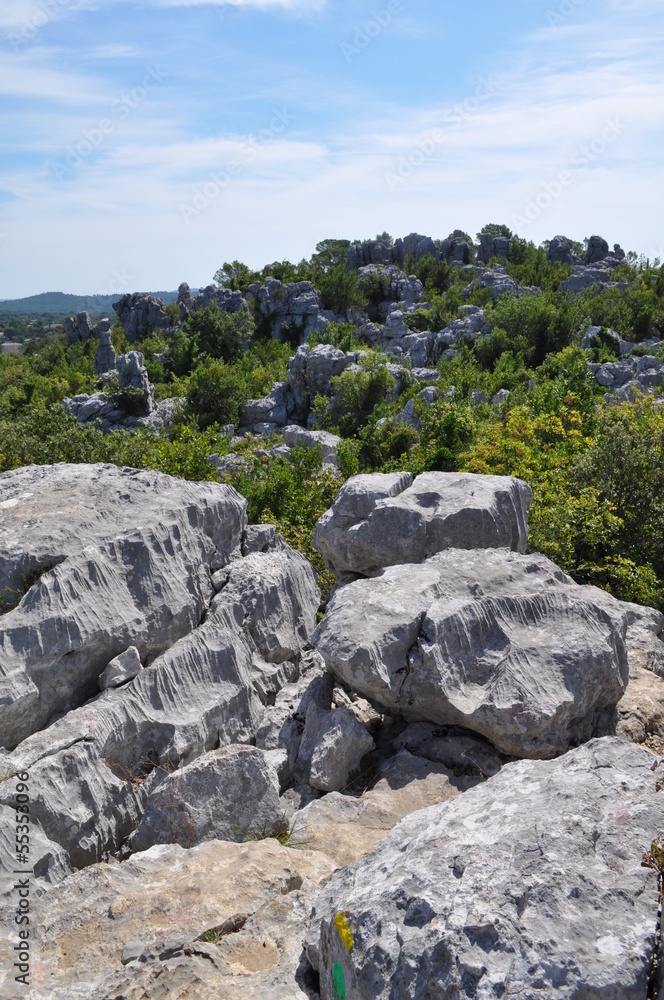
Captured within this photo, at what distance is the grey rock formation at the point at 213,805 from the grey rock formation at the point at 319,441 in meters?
16.5

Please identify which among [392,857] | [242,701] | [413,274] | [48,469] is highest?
[413,274]

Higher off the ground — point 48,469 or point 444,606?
point 48,469

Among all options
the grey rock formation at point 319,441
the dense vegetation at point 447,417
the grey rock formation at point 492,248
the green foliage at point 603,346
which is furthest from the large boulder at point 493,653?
the grey rock formation at point 492,248

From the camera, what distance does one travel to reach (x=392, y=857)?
4527 millimetres

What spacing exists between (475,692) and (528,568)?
1794 mm

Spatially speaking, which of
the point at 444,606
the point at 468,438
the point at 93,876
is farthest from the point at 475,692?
the point at 468,438

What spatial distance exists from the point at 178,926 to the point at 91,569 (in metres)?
4.24

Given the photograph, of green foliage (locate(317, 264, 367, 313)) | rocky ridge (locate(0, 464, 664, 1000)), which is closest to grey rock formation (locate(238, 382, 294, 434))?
green foliage (locate(317, 264, 367, 313))

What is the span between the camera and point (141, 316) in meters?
61.4

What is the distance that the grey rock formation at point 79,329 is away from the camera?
6322cm

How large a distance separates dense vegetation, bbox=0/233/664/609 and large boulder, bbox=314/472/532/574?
1.91 m

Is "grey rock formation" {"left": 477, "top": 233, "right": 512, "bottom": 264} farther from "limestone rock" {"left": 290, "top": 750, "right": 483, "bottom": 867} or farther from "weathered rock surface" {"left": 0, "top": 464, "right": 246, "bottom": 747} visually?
"limestone rock" {"left": 290, "top": 750, "right": 483, "bottom": 867}

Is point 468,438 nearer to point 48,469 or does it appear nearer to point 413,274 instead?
point 48,469

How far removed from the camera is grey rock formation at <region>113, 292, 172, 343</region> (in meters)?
61.1
